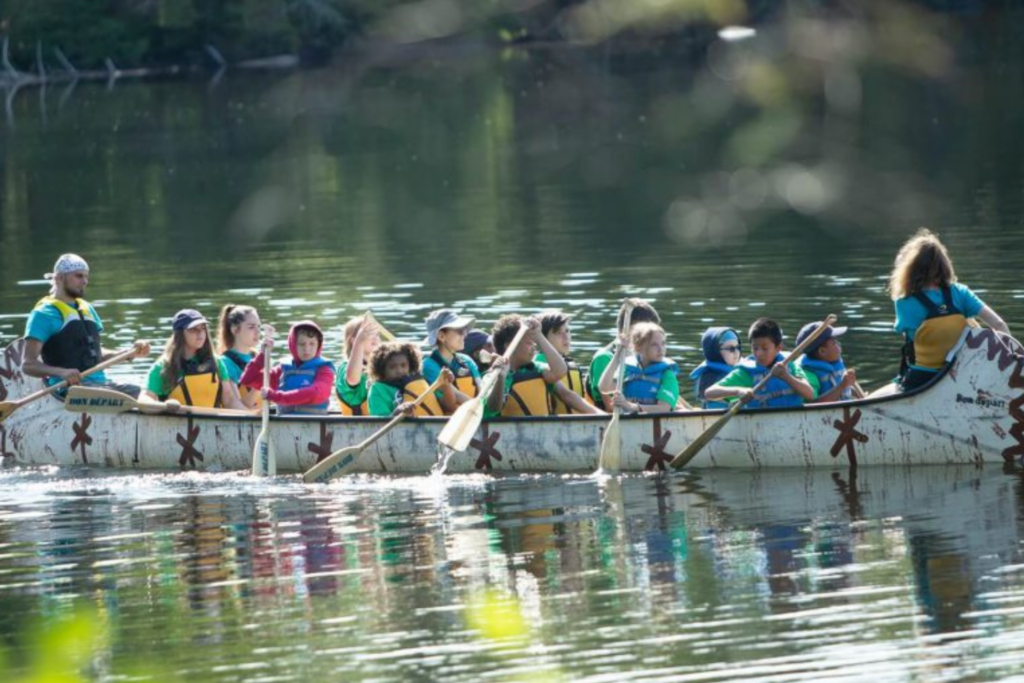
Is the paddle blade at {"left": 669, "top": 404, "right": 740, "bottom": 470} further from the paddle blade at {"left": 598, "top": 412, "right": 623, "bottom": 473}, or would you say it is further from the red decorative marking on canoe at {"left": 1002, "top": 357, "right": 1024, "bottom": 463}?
the red decorative marking on canoe at {"left": 1002, "top": 357, "right": 1024, "bottom": 463}

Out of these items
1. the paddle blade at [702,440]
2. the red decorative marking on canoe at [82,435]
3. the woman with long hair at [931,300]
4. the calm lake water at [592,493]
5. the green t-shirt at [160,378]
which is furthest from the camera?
the red decorative marking on canoe at [82,435]

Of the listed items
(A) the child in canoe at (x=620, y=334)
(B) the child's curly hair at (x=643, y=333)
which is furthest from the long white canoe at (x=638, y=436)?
(A) the child in canoe at (x=620, y=334)

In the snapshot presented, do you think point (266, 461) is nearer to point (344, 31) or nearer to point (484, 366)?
point (484, 366)

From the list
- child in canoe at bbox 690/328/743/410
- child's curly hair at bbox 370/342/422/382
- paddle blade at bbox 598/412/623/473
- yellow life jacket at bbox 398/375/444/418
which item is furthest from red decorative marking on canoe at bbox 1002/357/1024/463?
child's curly hair at bbox 370/342/422/382

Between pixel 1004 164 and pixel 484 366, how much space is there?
18.6 metres

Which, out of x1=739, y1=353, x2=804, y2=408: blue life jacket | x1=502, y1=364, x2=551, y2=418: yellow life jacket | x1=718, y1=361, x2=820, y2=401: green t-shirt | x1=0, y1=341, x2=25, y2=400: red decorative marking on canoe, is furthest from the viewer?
x1=0, y1=341, x2=25, y2=400: red decorative marking on canoe

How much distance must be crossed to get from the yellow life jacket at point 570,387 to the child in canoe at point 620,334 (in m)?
0.14

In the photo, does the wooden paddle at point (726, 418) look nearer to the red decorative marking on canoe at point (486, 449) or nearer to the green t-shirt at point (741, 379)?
the green t-shirt at point (741, 379)

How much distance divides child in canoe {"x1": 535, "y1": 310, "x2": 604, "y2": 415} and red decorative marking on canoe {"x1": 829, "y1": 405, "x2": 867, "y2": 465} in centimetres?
192

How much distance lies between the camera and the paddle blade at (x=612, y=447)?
43.4ft

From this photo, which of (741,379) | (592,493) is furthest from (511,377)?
(741,379)

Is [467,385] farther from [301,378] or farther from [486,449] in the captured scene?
[301,378]

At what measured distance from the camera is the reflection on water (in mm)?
8539

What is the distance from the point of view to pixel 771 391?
43.5ft
